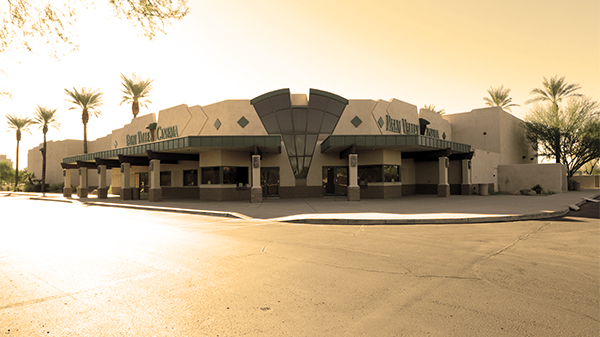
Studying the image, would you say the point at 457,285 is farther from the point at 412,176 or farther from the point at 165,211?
the point at 412,176

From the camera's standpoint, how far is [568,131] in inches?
1388

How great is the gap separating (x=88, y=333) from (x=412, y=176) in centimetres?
2957

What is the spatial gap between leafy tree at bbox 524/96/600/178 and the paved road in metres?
34.7

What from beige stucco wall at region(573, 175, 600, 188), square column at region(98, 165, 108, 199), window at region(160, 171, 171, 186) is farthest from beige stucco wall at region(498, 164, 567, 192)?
square column at region(98, 165, 108, 199)

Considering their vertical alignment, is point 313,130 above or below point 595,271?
above

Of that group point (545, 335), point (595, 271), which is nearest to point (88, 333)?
point (545, 335)

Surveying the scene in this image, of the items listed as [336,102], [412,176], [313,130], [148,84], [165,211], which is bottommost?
[165,211]

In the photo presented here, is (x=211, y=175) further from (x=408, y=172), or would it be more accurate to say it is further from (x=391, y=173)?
(x=408, y=172)

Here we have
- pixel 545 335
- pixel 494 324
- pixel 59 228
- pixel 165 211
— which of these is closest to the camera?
pixel 545 335

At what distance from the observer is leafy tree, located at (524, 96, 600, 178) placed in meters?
34.2

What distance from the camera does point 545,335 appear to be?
10.5 feet

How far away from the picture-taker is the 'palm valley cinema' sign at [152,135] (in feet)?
90.6

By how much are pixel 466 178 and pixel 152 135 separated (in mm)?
29391

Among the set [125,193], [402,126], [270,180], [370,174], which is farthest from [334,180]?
[125,193]
